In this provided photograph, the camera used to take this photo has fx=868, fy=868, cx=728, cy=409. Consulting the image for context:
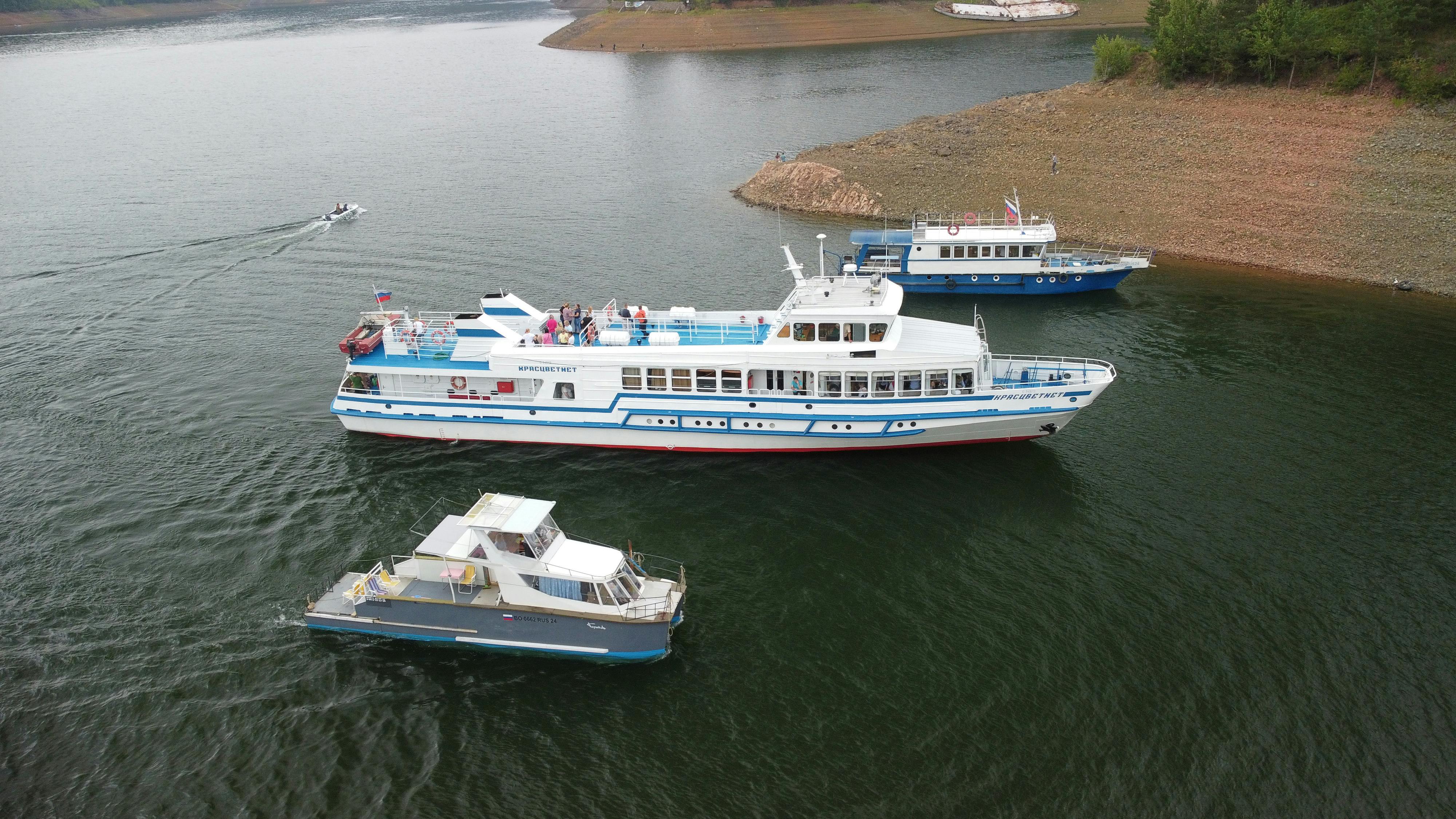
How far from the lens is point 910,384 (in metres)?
39.3

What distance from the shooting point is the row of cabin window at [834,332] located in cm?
3881

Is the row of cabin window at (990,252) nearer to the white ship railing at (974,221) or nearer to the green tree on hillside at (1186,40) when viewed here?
the white ship railing at (974,221)

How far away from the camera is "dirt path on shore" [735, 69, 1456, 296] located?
204ft

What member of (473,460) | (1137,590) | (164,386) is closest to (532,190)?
(164,386)

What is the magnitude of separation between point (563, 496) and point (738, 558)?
8903mm

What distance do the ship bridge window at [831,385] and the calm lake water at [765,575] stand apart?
10.1 ft

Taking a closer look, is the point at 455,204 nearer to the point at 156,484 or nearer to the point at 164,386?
the point at 164,386

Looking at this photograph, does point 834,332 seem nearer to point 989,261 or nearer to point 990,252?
point 989,261

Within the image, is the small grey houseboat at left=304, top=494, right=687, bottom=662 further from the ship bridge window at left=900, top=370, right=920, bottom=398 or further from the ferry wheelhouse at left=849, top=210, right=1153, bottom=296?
the ferry wheelhouse at left=849, top=210, right=1153, bottom=296

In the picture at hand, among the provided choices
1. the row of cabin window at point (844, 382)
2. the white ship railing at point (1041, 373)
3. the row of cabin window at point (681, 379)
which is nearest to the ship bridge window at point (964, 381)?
the row of cabin window at point (844, 382)

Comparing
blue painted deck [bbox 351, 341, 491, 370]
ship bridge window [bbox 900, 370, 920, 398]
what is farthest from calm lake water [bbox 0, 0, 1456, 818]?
blue painted deck [bbox 351, 341, 491, 370]

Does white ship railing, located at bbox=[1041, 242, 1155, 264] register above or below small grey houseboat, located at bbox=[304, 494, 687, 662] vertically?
above

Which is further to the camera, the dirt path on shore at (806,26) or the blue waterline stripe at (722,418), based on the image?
the dirt path on shore at (806,26)

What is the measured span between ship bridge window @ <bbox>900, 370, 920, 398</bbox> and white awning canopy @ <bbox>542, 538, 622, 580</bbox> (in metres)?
16.0
